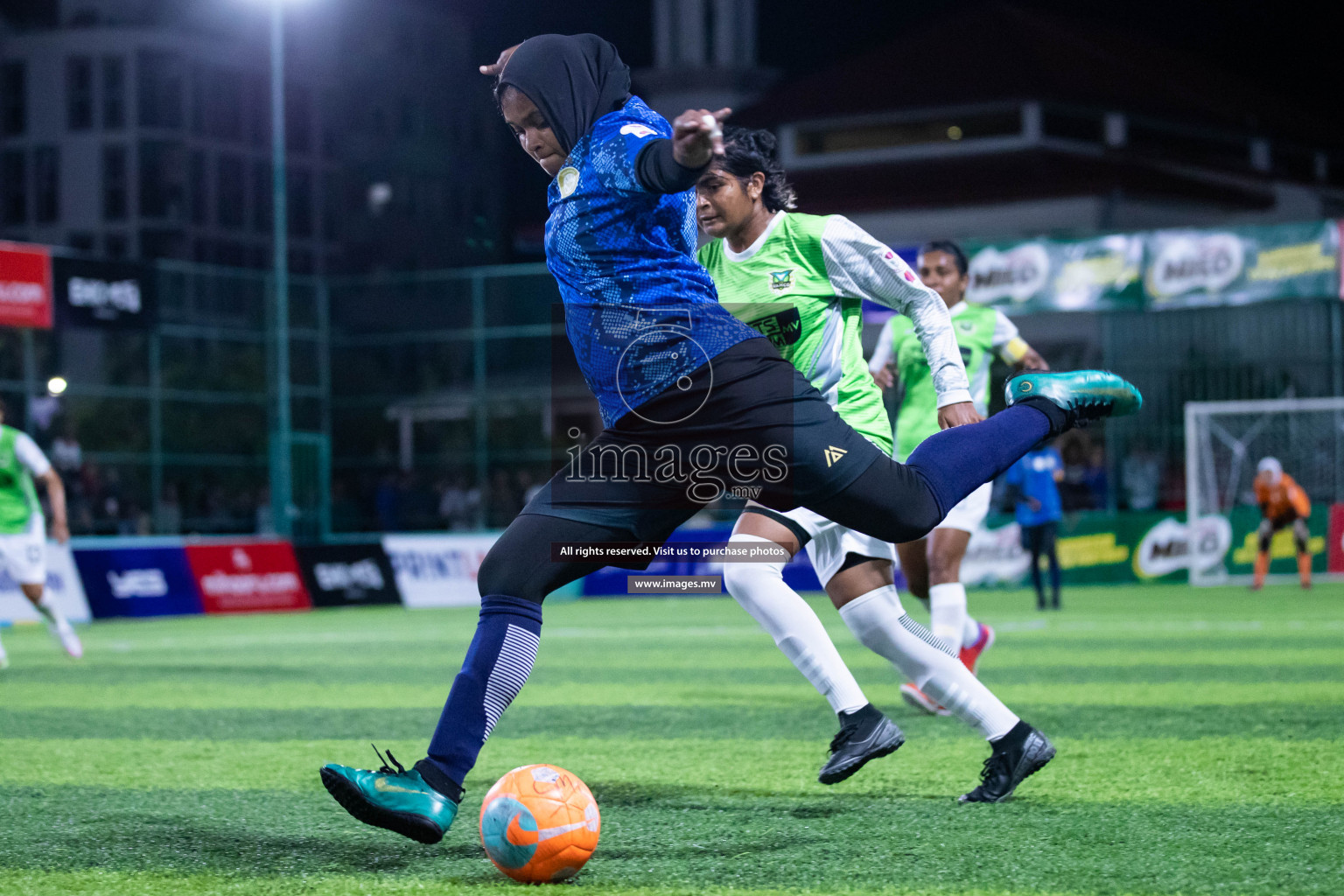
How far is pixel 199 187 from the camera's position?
5344cm

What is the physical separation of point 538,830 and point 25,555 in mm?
9407

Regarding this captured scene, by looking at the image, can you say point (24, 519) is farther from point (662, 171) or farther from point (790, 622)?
point (662, 171)

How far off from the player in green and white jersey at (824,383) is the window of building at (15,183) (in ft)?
171

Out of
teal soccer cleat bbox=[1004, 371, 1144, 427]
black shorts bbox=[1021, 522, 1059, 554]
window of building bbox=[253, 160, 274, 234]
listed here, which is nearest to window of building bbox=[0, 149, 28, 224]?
window of building bbox=[253, 160, 274, 234]

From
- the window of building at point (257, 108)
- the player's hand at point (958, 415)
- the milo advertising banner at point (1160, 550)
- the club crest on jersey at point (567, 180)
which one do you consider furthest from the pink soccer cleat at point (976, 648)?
the window of building at point (257, 108)

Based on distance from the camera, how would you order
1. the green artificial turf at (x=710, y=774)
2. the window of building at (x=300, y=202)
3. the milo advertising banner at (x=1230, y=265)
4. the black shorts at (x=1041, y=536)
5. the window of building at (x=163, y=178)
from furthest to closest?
the window of building at (x=300, y=202), the window of building at (x=163, y=178), the milo advertising banner at (x=1230, y=265), the black shorts at (x=1041, y=536), the green artificial turf at (x=710, y=774)

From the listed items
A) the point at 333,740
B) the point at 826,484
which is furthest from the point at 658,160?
the point at 333,740

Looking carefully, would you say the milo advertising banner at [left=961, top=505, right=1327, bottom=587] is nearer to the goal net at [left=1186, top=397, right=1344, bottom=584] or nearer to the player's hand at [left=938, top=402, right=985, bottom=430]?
the goal net at [left=1186, top=397, right=1344, bottom=584]

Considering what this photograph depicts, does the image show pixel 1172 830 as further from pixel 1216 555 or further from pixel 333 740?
pixel 1216 555

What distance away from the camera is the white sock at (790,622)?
507 centimetres

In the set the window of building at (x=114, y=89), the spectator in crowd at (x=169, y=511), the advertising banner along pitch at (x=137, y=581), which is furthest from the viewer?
the window of building at (x=114, y=89)

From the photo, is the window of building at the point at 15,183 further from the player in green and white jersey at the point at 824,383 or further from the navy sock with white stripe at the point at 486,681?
the navy sock with white stripe at the point at 486,681

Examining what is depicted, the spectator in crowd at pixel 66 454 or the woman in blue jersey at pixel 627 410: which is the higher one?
the woman in blue jersey at pixel 627 410

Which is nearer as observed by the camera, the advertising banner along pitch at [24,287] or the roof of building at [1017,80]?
the advertising banner along pitch at [24,287]
